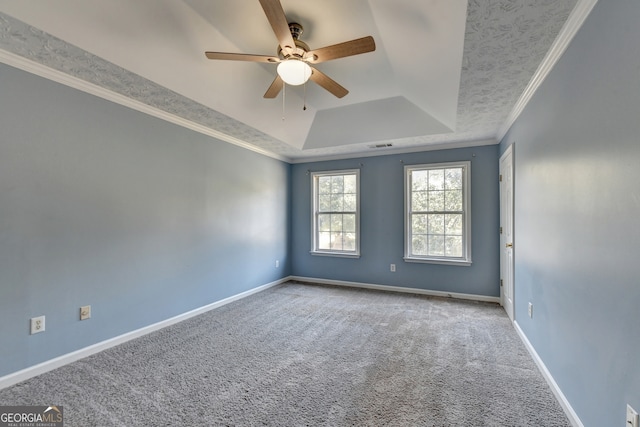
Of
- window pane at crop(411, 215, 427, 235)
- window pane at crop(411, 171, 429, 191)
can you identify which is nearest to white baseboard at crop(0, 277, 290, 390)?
window pane at crop(411, 215, 427, 235)

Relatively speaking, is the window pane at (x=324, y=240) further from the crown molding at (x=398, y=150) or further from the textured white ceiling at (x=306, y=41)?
the textured white ceiling at (x=306, y=41)

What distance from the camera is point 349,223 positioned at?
501 cm

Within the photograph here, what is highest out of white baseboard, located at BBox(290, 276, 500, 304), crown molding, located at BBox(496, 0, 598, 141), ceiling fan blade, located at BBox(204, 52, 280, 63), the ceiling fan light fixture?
ceiling fan blade, located at BBox(204, 52, 280, 63)

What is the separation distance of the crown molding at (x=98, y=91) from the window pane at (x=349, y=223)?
91.8 inches

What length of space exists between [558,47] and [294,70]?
175cm

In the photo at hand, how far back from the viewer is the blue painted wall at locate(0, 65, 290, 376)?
206cm

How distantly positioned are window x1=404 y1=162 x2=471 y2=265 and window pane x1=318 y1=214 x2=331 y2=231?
1.42 m

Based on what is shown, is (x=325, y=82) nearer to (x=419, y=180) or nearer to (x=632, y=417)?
(x=632, y=417)

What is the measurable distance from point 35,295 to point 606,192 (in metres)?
3.73

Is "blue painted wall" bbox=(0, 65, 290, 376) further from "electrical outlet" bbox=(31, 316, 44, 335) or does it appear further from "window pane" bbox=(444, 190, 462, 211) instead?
"window pane" bbox=(444, 190, 462, 211)

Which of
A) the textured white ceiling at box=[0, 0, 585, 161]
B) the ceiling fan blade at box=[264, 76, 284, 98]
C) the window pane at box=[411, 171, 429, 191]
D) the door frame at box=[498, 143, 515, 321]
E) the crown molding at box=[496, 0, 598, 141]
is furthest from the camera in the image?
the window pane at box=[411, 171, 429, 191]

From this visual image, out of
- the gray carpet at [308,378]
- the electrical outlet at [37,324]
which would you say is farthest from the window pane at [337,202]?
the electrical outlet at [37,324]

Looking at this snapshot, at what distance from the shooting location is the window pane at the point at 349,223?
16.3 feet

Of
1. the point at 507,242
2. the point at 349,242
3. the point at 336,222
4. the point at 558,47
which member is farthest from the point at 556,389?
the point at 336,222
